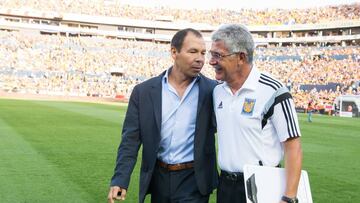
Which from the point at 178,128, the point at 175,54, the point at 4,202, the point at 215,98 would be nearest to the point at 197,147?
the point at 178,128

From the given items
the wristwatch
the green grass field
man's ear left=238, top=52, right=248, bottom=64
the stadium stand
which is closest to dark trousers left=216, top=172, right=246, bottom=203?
the wristwatch

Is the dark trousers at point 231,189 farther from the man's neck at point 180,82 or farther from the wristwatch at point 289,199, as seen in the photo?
the man's neck at point 180,82

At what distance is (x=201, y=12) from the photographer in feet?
278

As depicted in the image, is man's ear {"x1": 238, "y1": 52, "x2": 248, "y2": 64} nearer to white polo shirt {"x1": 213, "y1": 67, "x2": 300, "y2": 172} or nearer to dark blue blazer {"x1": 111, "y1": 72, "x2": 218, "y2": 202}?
white polo shirt {"x1": 213, "y1": 67, "x2": 300, "y2": 172}

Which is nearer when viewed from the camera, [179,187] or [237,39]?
[237,39]

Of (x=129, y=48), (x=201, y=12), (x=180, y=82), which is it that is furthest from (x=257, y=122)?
(x=201, y=12)

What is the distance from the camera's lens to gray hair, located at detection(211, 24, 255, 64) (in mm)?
3346

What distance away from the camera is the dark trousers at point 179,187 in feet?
12.9

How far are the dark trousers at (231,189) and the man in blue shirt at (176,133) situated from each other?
33cm

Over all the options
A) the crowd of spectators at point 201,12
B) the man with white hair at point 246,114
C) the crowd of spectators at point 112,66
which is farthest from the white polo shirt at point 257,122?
the crowd of spectators at point 201,12

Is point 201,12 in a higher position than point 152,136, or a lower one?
higher

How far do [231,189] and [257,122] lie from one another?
55 cm

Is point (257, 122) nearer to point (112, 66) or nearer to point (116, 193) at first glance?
point (116, 193)

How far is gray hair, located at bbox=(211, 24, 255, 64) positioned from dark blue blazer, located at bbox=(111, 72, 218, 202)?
631 millimetres
